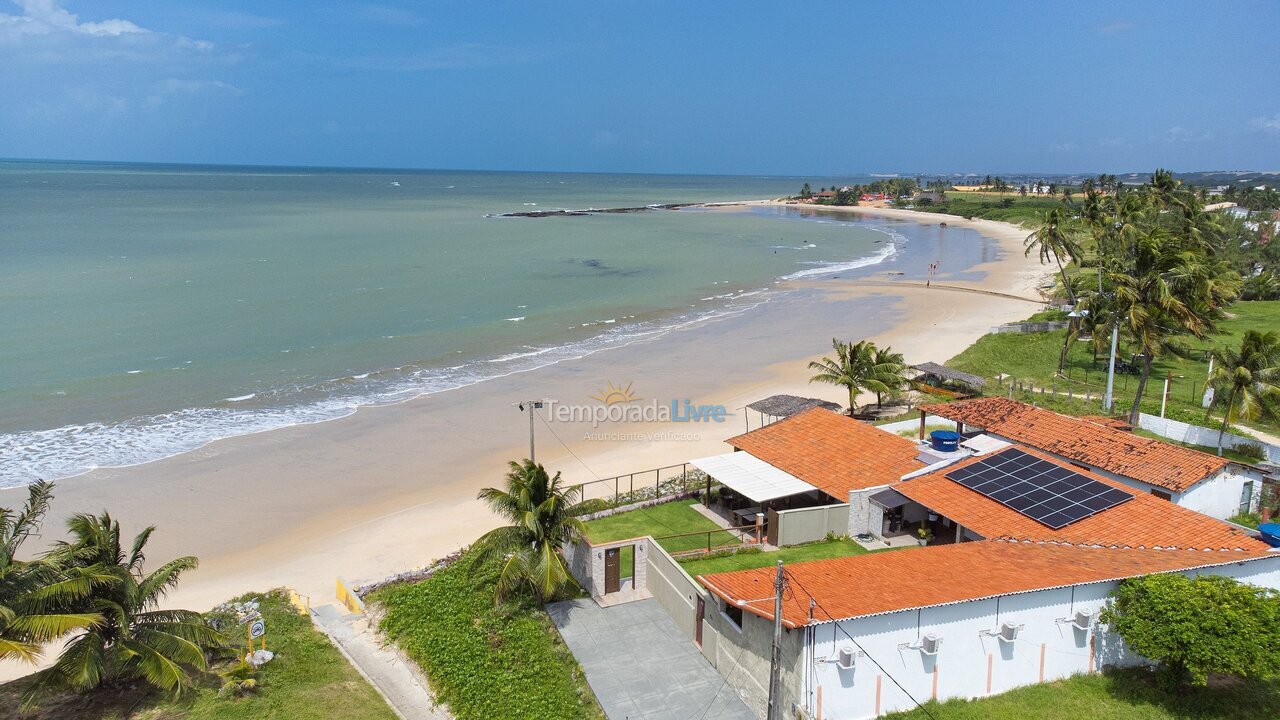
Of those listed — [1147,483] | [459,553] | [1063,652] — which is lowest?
[459,553]

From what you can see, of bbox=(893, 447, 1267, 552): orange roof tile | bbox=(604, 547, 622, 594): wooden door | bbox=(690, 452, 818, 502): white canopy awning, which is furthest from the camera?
bbox=(690, 452, 818, 502): white canopy awning

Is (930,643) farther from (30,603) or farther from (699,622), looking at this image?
(30,603)

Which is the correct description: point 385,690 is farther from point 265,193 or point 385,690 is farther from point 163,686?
point 265,193

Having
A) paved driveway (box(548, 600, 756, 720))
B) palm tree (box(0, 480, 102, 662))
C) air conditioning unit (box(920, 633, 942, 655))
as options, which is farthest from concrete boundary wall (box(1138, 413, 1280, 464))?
palm tree (box(0, 480, 102, 662))

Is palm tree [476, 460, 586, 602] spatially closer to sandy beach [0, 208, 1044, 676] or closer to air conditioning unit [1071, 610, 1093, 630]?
sandy beach [0, 208, 1044, 676]

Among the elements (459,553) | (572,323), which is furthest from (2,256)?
(459,553)

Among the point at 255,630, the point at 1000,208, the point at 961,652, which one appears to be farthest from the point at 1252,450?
the point at 1000,208

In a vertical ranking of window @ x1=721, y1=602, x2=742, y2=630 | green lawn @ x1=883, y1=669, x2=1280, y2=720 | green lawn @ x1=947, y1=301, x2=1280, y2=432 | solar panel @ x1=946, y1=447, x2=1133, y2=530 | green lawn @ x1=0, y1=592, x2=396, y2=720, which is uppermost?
solar panel @ x1=946, y1=447, x2=1133, y2=530
